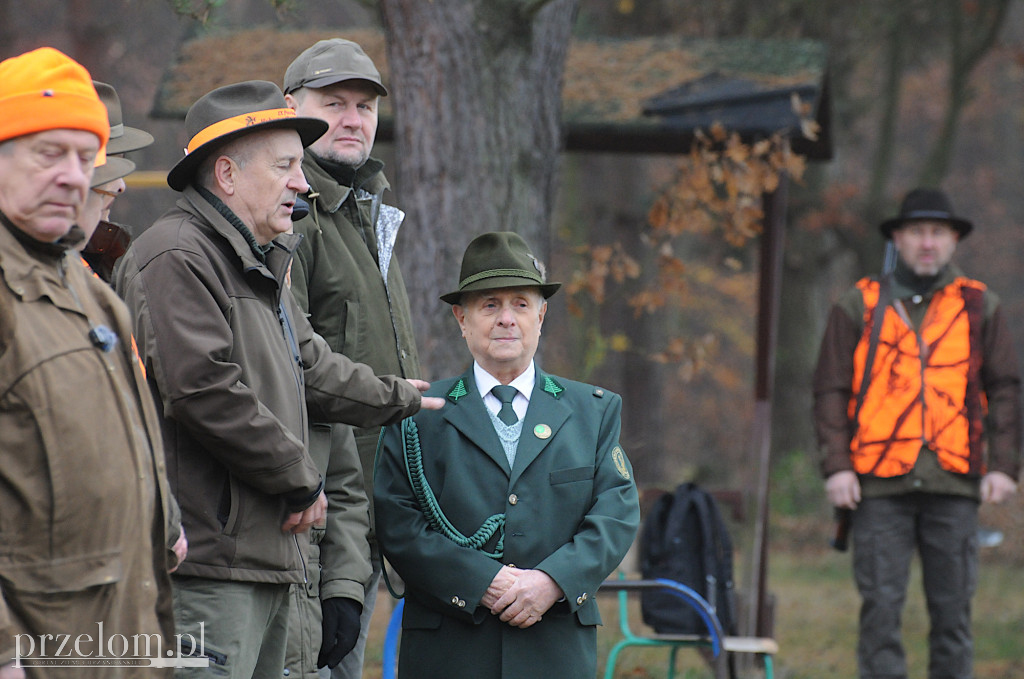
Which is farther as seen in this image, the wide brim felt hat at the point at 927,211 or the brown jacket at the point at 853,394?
the wide brim felt hat at the point at 927,211

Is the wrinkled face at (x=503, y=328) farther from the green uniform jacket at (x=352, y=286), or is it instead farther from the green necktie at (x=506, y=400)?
the green uniform jacket at (x=352, y=286)

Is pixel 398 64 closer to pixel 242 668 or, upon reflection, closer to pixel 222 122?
pixel 222 122

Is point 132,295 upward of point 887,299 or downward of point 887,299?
downward

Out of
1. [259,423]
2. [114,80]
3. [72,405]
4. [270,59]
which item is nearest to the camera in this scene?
[72,405]

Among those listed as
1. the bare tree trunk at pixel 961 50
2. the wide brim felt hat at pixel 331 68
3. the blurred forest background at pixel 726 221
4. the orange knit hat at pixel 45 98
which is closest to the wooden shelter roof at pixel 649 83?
the blurred forest background at pixel 726 221

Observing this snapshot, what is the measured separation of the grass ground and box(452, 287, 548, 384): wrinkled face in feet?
9.94

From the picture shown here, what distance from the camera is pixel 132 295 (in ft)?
9.52

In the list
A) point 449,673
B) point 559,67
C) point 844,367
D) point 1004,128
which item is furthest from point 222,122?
point 1004,128

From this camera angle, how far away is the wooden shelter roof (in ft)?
21.6

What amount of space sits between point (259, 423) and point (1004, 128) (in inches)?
819

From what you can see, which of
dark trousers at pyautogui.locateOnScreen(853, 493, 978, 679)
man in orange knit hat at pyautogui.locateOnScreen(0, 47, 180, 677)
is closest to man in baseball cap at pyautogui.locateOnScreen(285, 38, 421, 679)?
man in orange knit hat at pyautogui.locateOnScreen(0, 47, 180, 677)

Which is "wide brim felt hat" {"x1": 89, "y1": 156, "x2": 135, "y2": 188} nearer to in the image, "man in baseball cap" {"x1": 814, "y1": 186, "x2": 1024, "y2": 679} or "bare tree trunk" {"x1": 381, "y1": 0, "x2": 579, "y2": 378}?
"bare tree trunk" {"x1": 381, "y1": 0, "x2": 579, "y2": 378}

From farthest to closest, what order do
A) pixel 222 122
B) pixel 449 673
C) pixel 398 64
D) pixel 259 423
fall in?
pixel 398 64, pixel 449 673, pixel 222 122, pixel 259 423

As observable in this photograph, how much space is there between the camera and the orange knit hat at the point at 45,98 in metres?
2.31
